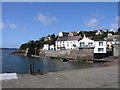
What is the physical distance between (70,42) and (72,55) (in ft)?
52.2

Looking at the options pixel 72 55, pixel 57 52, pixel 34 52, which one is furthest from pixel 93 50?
pixel 34 52

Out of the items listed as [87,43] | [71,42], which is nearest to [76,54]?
[87,43]

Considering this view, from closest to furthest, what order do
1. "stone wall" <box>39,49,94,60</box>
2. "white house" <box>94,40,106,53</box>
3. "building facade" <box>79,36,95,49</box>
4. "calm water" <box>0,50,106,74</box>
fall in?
"calm water" <box>0,50,106,74</box>
"white house" <box>94,40,106,53</box>
"stone wall" <box>39,49,94,60</box>
"building facade" <box>79,36,95,49</box>

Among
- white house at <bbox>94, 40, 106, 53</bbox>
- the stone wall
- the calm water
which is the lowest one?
the calm water

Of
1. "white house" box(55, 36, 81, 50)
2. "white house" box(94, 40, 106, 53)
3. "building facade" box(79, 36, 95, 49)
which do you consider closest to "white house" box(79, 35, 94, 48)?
"building facade" box(79, 36, 95, 49)

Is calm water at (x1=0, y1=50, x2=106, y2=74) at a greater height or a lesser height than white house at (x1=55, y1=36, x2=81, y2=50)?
lesser

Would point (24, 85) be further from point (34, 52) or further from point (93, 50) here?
point (34, 52)

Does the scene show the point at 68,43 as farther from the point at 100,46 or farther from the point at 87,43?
the point at 100,46

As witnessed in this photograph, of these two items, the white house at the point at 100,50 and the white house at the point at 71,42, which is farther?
the white house at the point at 71,42

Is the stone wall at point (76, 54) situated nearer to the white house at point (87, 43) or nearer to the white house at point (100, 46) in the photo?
the white house at point (100, 46)

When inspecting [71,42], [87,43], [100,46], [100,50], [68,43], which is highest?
[71,42]

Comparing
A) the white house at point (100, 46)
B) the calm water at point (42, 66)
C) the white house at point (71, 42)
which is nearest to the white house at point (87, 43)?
the white house at point (100, 46)

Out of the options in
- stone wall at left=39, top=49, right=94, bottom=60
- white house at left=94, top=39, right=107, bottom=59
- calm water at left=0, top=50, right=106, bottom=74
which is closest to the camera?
calm water at left=0, top=50, right=106, bottom=74

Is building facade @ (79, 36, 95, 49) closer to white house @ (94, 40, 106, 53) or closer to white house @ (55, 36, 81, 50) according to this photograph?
white house @ (94, 40, 106, 53)
